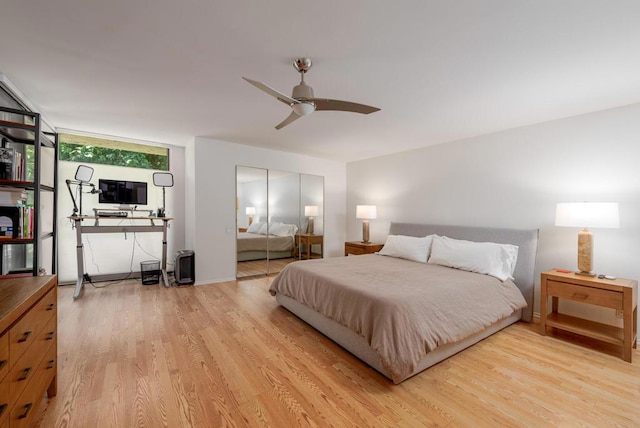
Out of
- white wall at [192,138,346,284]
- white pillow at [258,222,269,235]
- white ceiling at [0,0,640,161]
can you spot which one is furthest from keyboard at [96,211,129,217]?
white pillow at [258,222,269,235]

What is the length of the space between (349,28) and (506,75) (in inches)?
58.0

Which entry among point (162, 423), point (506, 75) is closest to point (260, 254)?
point (162, 423)

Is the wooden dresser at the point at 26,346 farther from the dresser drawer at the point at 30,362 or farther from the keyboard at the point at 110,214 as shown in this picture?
the keyboard at the point at 110,214

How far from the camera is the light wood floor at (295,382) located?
167 cm

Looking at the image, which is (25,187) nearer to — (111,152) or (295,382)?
(295,382)

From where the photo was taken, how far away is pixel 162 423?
5.26ft

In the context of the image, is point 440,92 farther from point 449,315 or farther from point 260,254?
point 260,254

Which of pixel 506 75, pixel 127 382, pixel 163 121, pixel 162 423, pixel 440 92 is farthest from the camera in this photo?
pixel 163 121

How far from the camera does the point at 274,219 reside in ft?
16.8

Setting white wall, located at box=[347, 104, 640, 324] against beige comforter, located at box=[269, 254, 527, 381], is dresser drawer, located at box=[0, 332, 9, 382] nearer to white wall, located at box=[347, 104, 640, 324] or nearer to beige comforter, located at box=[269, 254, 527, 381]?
beige comforter, located at box=[269, 254, 527, 381]

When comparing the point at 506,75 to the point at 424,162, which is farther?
the point at 424,162

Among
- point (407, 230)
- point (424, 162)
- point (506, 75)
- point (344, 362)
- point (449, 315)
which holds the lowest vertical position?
point (344, 362)

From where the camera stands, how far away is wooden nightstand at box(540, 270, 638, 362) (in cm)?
234

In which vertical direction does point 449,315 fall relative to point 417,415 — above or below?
above
